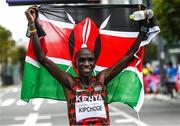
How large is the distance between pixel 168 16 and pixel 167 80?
6.45 metres

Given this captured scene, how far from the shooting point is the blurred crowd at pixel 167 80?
2580 centimetres

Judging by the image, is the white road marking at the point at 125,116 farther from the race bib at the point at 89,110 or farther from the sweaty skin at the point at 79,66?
the race bib at the point at 89,110

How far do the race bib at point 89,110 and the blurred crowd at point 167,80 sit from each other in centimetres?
2088

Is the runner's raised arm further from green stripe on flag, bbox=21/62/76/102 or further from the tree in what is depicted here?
the tree

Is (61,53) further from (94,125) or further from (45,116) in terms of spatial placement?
(45,116)

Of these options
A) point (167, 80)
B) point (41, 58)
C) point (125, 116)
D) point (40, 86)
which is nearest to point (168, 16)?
point (125, 116)

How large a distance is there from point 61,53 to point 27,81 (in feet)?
1.40

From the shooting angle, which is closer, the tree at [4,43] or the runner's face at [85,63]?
the runner's face at [85,63]

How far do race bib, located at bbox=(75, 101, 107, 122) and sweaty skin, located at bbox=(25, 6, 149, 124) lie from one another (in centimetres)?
15

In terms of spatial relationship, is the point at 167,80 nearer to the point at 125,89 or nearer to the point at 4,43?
the point at 125,89

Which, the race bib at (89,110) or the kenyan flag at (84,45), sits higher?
the kenyan flag at (84,45)

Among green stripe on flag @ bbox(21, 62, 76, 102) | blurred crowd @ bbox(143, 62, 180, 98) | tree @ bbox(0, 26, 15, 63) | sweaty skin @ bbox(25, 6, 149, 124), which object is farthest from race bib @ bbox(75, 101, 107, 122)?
tree @ bbox(0, 26, 15, 63)

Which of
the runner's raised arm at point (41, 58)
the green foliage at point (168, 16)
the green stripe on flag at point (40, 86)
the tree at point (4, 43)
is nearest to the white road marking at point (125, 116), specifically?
the green foliage at point (168, 16)

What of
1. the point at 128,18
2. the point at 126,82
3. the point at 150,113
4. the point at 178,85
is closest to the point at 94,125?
the point at 126,82
